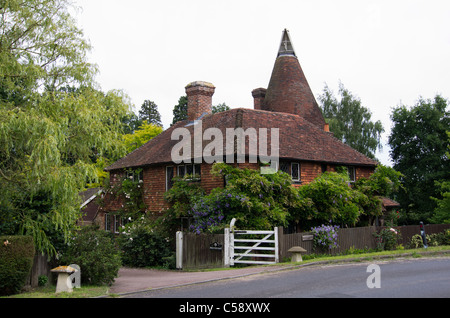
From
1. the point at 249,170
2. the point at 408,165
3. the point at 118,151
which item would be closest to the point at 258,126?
the point at 249,170

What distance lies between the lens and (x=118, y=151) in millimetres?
13281

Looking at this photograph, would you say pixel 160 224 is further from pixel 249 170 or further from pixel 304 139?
pixel 304 139

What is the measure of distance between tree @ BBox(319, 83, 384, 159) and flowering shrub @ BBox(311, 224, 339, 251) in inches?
942

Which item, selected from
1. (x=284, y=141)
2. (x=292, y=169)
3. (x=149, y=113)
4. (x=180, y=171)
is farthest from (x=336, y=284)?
(x=149, y=113)

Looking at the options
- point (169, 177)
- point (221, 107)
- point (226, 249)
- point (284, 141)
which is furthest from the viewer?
point (221, 107)

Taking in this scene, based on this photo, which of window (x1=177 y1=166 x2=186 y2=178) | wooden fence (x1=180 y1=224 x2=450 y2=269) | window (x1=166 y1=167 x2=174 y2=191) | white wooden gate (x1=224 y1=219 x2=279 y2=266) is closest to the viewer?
white wooden gate (x1=224 y1=219 x2=279 y2=266)

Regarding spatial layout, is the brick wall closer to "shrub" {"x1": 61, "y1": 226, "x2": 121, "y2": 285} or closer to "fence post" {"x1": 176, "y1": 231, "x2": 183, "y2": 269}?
"fence post" {"x1": 176, "y1": 231, "x2": 183, "y2": 269}

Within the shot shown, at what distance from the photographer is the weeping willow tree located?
1091cm

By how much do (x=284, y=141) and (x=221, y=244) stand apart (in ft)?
23.5

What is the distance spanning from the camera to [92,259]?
1257cm

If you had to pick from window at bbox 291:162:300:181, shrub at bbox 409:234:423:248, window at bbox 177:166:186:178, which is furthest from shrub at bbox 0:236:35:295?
shrub at bbox 409:234:423:248

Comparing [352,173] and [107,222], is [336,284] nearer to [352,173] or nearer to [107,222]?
[352,173]

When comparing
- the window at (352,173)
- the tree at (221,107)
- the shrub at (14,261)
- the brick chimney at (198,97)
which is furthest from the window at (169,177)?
the tree at (221,107)
